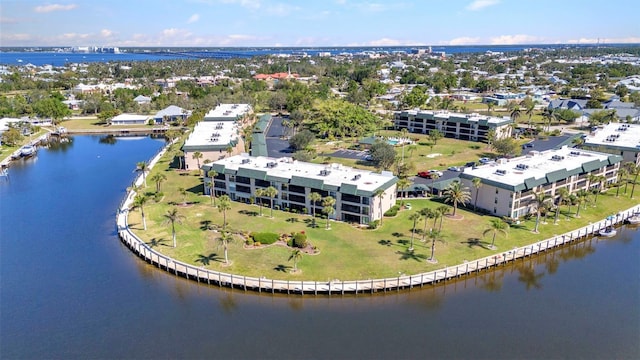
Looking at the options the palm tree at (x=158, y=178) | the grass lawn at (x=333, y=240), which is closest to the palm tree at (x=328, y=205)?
the grass lawn at (x=333, y=240)

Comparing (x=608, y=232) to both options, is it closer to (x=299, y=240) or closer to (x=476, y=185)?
(x=476, y=185)

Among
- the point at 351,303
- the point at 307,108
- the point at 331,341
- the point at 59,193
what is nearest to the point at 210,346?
the point at 331,341

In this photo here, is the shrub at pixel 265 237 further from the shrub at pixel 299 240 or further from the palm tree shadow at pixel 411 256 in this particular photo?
the palm tree shadow at pixel 411 256

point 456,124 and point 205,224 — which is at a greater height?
point 456,124

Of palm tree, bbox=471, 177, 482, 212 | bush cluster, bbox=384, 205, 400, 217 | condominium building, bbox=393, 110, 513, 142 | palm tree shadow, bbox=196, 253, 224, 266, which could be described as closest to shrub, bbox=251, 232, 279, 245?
palm tree shadow, bbox=196, 253, 224, 266

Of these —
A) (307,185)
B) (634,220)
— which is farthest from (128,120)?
(634,220)

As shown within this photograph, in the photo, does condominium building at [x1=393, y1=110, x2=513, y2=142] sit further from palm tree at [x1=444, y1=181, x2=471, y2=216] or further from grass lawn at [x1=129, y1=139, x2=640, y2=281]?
palm tree at [x1=444, y1=181, x2=471, y2=216]
